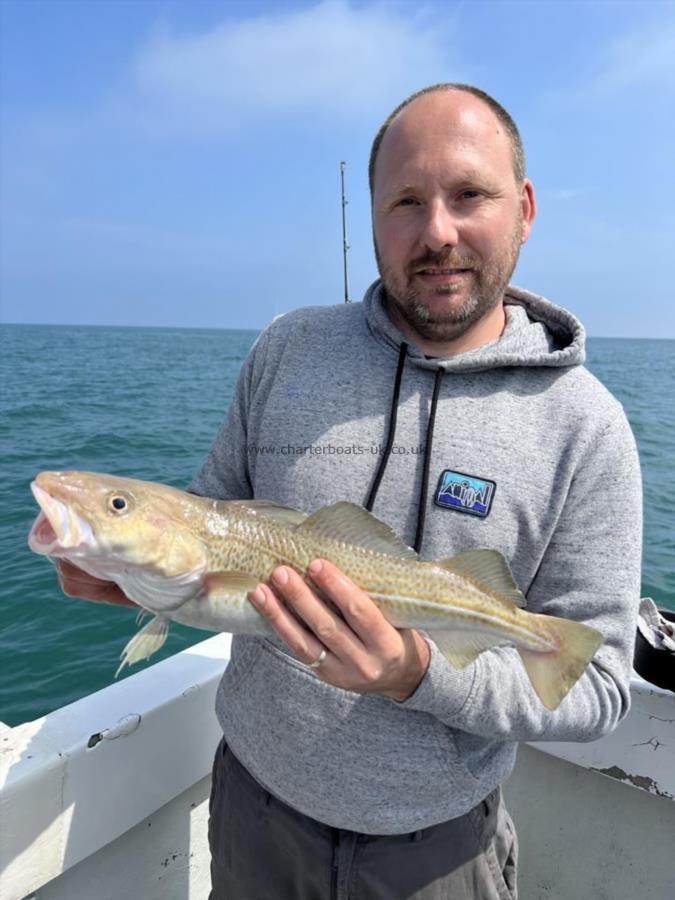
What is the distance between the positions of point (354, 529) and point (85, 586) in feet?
3.46

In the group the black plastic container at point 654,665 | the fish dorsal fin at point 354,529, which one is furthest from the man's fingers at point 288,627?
the black plastic container at point 654,665

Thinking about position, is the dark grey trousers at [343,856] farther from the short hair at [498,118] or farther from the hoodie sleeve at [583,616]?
the short hair at [498,118]

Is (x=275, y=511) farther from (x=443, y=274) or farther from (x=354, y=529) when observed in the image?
(x=443, y=274)

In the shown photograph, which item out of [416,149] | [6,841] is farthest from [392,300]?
[6,841]

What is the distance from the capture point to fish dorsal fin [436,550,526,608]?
86.2 inches

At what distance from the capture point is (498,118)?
100 inches

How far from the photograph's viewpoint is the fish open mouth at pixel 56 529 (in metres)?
2.06

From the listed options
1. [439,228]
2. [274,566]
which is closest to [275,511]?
[274,566]

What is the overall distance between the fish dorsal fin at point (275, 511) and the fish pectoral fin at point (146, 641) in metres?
0.50

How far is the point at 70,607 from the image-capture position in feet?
27.6

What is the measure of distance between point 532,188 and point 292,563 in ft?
5.92

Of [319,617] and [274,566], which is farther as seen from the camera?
[274,566]

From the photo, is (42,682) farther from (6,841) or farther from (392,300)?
(392,300)

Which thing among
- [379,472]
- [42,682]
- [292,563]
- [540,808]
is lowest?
[42,682]
